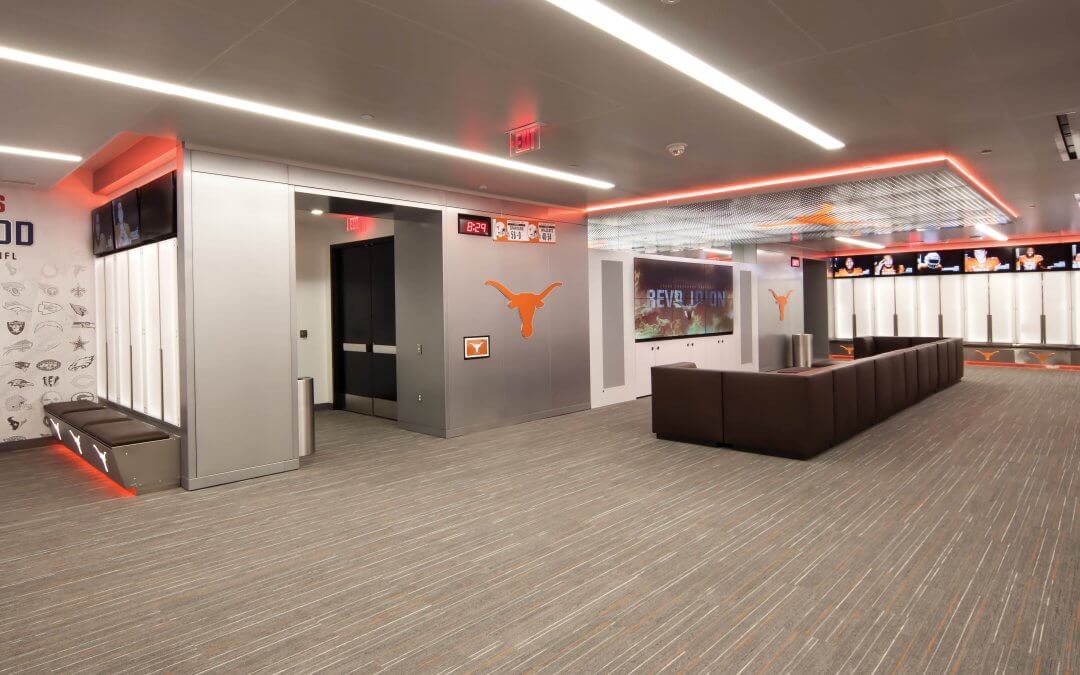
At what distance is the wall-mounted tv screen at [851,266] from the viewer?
16.7 metres

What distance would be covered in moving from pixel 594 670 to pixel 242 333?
4.53m

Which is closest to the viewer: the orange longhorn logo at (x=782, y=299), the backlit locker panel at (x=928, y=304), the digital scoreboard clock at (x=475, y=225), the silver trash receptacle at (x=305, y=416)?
the silver trash receptacle at (x=305, y=416)

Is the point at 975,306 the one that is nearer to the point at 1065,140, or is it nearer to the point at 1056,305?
the point at 1056,305

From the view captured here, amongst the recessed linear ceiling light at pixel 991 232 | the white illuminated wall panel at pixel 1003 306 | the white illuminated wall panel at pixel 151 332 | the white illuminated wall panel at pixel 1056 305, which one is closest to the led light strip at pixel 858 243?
the recessed linear ceiling light at pixel 991 232

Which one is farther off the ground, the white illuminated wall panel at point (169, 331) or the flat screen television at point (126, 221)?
the flat screen television at point (126, 221)

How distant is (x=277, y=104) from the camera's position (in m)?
4.37

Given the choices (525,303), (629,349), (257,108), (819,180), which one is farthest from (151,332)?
(819,180)

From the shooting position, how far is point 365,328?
9.26 meters

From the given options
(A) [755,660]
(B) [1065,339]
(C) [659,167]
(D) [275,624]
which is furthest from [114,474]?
(B) [1065,339]

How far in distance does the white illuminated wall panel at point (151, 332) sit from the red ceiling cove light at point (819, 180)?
18.2ft

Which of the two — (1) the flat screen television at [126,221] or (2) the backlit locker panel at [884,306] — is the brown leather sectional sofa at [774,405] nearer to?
(1) the flat screen television at [126,221]

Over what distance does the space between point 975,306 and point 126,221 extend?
17.9 meters

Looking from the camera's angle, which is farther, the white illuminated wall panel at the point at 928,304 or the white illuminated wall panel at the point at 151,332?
the white illuminated wall panel at the point at 928,304

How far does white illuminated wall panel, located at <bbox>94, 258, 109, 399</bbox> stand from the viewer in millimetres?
7254
